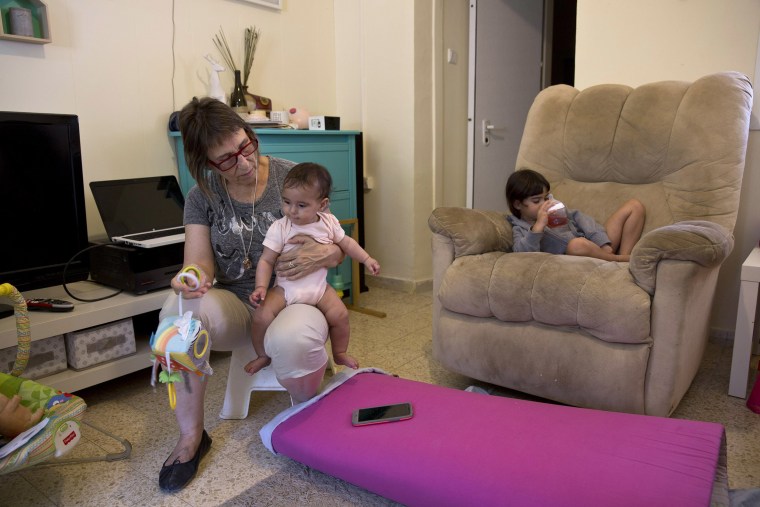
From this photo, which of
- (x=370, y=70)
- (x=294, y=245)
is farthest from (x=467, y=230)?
(x=370, y=70)

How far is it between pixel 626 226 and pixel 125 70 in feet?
6.91

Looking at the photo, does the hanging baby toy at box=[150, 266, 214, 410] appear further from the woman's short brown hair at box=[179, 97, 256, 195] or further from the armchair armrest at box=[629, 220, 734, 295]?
the armchair armrest at box=[629, 220, 734, 295]

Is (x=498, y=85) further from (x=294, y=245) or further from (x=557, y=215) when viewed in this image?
(x=294, y=245)

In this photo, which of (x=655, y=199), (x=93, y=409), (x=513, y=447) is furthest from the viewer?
(x=655, y=199)

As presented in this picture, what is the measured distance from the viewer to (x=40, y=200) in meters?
1.76

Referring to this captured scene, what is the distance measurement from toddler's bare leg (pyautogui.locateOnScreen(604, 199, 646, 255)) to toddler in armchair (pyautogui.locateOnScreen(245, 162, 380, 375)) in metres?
0.96

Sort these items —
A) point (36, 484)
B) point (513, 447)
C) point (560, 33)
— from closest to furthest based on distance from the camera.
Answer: point (513, 447) → point (36, 484) → point (560, 33)

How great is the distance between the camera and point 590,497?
1.06 m

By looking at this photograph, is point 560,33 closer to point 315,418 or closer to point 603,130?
point 603,130

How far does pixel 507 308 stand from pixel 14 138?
5.14 ft

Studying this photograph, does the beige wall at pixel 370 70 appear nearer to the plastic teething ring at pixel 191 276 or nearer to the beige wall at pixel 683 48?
the beige wall at pixel 683 48

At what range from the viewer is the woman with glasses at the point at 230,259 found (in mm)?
1439

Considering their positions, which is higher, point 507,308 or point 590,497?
point 507,308

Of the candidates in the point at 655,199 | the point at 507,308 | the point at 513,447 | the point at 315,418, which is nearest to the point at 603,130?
the point at 655,199
